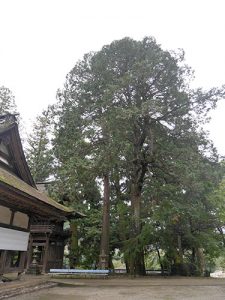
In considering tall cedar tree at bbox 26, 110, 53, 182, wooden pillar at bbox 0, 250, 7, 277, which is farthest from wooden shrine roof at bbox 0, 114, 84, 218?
tall cedar tree at bbox 26, 110, 53, 182

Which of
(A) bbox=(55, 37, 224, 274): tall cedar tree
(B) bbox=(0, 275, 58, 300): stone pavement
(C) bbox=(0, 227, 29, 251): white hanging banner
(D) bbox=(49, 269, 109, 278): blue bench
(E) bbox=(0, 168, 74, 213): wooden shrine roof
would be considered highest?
(A) bbox=(55, 37, 224, 274): tall cedar tree

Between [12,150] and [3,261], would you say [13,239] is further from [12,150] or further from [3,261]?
[12,150]

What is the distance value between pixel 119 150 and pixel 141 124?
2938 millimetres

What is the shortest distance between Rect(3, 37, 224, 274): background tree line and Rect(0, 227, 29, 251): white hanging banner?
701 cm

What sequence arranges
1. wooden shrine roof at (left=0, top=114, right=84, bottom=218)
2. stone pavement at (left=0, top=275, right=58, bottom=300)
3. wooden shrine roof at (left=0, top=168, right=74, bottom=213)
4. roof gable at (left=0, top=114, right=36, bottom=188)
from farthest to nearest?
roof gable at (left=0, top=114, right=36, bottom=188), wooden shrine roof at (left=0, top=114, right=84, bottom=218), stone pavement at (left=0, top=275, right=58, bottom=300), wooden shrine roof at (left=0, top=168, right=74, bottom=213)

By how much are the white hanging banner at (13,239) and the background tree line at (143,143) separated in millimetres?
7014

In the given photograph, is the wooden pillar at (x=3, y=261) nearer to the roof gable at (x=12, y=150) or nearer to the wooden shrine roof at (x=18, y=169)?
the wooden shrine roof at (x=18, y=169)

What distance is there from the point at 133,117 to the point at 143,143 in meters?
3.84

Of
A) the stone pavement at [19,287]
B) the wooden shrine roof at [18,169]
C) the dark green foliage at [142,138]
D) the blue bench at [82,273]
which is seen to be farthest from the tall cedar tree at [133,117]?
the stone pavement at [19,287]

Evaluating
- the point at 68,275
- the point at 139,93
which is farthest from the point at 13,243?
the point at 139,93

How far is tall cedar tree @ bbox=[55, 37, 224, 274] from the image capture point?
18.6 metres

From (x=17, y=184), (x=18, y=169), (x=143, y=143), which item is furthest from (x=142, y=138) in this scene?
(x=17, y=184)

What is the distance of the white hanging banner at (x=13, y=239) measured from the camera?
35.9 ft

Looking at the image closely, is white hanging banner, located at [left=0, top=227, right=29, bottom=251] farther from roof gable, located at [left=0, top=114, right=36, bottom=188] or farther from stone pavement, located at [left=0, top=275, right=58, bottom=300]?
roof gable, located at [left=0, top=114, right=36, bottom=188]
